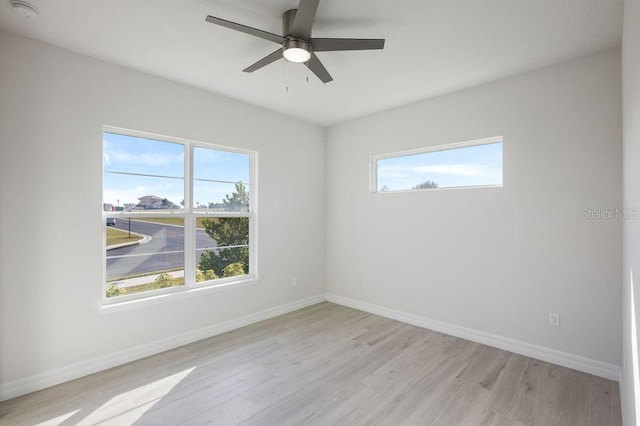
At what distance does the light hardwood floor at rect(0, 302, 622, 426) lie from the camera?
214 cm

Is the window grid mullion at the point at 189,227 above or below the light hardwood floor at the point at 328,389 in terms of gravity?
above

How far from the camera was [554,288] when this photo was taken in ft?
9.47

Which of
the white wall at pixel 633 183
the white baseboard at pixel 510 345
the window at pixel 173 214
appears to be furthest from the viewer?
the window at pixel 173 214

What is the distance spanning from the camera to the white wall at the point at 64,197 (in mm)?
2371

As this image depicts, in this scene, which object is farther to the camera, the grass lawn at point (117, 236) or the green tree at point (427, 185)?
the green tree at point (427, 185)

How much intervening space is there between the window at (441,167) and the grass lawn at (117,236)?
3039 millimetres

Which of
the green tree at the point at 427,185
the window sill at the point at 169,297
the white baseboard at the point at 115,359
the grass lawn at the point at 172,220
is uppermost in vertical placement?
the green tree at the point at 427,185

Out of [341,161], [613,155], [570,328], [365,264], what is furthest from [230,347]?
[613,155]

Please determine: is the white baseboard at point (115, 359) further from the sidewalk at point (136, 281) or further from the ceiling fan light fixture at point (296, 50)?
the ceiling fan light fixture at point (296, 50)

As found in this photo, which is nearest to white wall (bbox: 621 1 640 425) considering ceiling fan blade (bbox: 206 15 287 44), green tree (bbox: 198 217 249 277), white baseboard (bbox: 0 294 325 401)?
ceiling fan blade (bbox: 206 15 287 44)

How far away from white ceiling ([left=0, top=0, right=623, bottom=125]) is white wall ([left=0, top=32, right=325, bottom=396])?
0.23 metres

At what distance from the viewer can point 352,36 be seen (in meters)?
2.43

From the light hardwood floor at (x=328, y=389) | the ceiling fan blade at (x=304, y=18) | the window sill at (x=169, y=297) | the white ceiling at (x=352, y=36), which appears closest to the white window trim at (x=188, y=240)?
the window sill at (x=169, y=297)

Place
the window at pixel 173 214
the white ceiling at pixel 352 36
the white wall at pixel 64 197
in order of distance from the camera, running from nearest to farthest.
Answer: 1. the white ceiling at pixel 352 36
2. the white wall at pixel 64 197
3. the window at pixel 173 214
